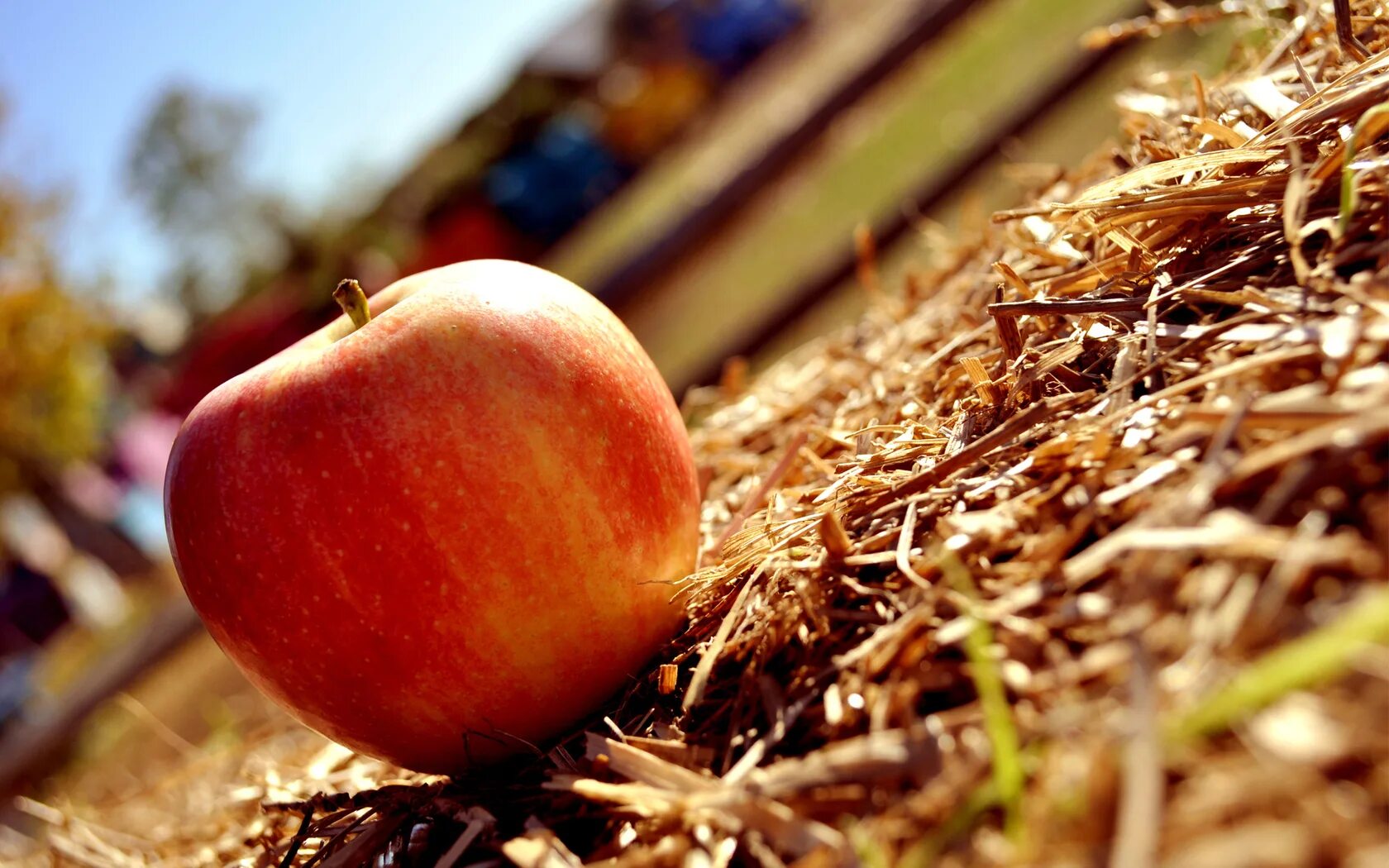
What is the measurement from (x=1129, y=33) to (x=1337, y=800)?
1764 mm

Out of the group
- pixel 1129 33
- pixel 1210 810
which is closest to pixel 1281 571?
pixel 1210 810

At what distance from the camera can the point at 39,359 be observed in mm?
11531

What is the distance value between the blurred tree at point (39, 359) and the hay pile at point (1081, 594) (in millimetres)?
11511

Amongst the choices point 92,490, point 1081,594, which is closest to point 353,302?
point 1081,594

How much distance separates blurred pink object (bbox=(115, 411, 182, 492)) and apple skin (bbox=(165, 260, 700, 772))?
570 inches

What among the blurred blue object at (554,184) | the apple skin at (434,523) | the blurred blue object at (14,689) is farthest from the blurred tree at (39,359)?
the apple skin at (434,523)

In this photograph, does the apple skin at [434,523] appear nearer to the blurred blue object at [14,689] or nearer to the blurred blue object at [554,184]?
the blurred blue object at [14,689]

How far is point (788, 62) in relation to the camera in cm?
1595

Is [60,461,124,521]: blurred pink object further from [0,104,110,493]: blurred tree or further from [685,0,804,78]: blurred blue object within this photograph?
[685,0,804,78]: blurred blue object

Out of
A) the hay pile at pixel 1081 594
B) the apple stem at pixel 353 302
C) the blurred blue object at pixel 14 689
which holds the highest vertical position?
the apple stem at pixel 353 302

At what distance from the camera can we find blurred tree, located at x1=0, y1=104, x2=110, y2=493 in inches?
451

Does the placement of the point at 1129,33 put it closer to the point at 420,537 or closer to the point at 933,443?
the point at 933,443

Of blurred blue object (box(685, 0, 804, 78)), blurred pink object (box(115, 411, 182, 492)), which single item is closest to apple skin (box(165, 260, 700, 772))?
blurred pink object (box(115, 411, 182, 492))

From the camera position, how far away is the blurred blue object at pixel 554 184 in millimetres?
13555
